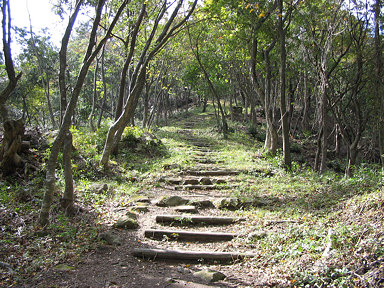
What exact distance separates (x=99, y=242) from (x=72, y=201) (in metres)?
1.40

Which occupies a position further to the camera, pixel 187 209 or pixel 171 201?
pixel 171 201

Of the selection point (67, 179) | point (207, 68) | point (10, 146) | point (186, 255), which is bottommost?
point (186, 255)

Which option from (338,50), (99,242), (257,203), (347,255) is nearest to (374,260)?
(347,255)

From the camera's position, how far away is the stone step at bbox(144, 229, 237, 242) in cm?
514

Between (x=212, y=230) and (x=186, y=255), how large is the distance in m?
1.14

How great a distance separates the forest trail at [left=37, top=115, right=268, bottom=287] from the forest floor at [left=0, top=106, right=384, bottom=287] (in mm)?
21

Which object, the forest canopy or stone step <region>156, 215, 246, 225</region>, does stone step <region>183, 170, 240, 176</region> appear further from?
stone step <region>156, 215, 246, 225</region>

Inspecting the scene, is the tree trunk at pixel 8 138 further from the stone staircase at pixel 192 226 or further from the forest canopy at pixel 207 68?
the stone staircase at pixel 192 226

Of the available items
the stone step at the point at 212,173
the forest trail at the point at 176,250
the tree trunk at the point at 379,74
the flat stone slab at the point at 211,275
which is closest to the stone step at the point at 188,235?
the forest trail at the point at 176,250

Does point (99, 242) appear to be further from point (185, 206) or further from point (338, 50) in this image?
point (338, 50)

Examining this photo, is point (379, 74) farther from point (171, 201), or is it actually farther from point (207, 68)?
point (207, 68)

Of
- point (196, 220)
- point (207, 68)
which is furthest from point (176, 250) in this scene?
point (207, 68)

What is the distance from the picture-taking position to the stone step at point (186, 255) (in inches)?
175

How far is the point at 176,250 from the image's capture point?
4641mm
